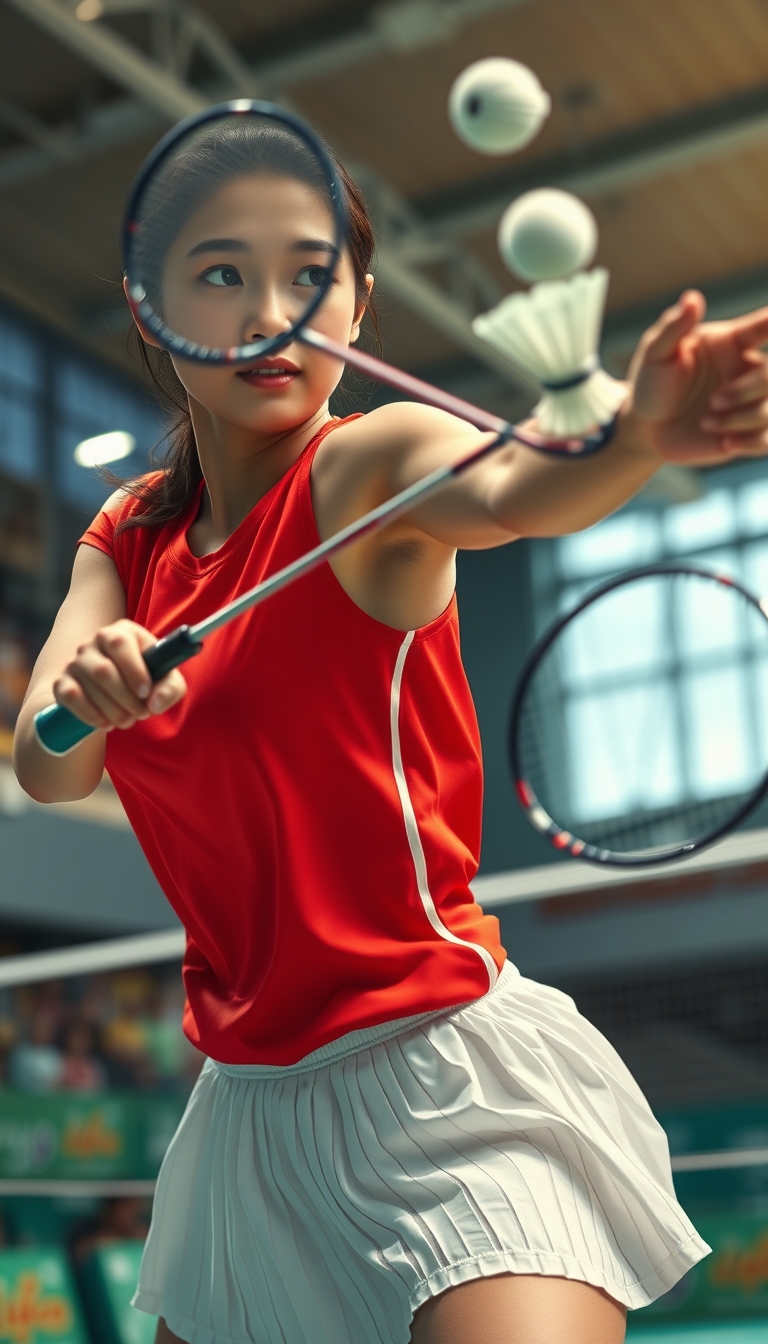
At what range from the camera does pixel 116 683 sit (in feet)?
3.59

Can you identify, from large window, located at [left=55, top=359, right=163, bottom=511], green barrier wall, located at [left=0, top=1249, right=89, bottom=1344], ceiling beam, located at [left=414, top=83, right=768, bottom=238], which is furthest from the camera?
large window, located at [left=55, top=359, right=163, bottom=511]

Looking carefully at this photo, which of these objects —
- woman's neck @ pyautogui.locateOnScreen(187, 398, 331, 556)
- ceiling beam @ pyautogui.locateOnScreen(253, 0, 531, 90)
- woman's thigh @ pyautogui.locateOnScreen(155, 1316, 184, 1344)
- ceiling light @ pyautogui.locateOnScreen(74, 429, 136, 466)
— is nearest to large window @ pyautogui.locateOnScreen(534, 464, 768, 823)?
woman's neck @ pyautogui.locateOnScreen(187, 398, 331, 556)

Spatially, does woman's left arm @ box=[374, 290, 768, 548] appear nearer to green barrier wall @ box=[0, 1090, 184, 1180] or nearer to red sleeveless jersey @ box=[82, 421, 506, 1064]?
red sleeveless jersey @ box=[82, 421, 506, 1064]

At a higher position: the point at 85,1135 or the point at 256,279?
the point at 256,279

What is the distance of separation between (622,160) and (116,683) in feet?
29.3

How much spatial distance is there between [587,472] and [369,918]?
45cm

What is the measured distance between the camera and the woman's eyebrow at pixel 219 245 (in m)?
1.20

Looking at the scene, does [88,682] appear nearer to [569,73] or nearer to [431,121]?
[569,73]

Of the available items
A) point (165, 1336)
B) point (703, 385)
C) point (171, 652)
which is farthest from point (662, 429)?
point (165, 1336)

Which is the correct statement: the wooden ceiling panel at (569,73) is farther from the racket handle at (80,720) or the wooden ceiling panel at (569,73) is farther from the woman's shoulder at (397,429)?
the racket handle at (80,720)

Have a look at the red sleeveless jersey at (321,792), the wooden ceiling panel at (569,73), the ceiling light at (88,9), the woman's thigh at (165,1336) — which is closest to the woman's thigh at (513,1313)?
the red sleeveless jersey at (321,792)

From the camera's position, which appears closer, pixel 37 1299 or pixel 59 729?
pixel 59 729

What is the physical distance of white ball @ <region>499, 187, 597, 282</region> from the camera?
999mm

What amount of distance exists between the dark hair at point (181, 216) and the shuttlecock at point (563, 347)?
25 cm
